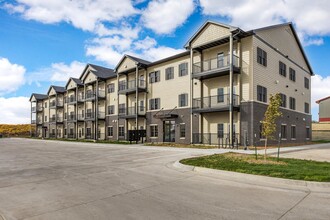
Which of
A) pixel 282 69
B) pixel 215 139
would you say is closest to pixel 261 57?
pixel 282 69

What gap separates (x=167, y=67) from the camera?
30.6 m

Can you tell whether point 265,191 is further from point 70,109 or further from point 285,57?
point 70,109

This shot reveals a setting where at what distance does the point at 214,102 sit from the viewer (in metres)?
25.1

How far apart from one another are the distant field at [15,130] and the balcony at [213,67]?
64867 millimetres

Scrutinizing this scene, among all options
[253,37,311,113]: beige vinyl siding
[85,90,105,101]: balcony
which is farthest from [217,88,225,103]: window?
[85,90,105,101]: balcony

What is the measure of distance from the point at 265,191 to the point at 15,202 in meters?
6.40

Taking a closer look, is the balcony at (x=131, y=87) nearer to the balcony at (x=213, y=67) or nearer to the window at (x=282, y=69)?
the balcony at (x=213, y=67)

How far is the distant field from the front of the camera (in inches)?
2929

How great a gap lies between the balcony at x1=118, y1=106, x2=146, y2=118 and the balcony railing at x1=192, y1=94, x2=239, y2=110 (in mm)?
8944

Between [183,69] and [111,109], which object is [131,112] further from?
[183,69]

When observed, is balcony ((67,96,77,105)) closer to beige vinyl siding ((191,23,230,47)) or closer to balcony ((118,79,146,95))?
balcony ((118,79,146,95))

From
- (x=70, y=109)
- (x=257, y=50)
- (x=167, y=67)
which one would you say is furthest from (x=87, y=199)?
(x=70, y=109)

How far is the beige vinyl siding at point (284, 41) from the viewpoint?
2620 cm

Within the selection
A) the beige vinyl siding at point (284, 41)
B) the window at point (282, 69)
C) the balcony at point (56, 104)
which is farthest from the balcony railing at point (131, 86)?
the balcony at point (56, 104)
